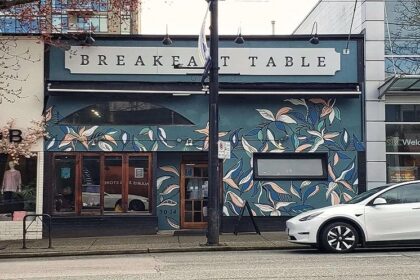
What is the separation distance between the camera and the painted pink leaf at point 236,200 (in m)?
17.2

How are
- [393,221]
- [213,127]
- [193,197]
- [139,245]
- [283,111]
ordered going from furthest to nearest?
[193,197] < [283,111] < [213,127] < [139,245] < [393,221]

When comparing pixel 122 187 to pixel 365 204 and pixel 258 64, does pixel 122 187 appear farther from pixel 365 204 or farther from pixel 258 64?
pixel 365 204

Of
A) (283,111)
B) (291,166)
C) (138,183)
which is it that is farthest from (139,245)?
(283,111)

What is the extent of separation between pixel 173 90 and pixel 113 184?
3166mm

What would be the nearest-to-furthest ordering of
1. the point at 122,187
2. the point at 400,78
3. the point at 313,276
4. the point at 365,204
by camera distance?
the point at 313,276
the point at 365,204
the point at 400,78
the point at 122,187

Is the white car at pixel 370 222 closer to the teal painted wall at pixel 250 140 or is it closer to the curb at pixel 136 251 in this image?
the curb at pixel 136 251

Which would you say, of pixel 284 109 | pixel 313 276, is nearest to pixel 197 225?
pixel 284 109

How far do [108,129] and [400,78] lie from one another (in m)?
8.12

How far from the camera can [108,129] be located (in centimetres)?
1709

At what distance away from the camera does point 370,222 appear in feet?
39.0

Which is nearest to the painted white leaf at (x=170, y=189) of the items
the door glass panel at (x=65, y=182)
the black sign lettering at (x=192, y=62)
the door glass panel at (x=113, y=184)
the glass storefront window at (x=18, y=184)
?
the door glass panel at (x=113, y=184)

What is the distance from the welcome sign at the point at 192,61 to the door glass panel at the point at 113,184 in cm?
257

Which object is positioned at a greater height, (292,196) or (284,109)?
(284,109)

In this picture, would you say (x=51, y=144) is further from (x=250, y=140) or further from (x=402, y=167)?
(x=402, y=167)
